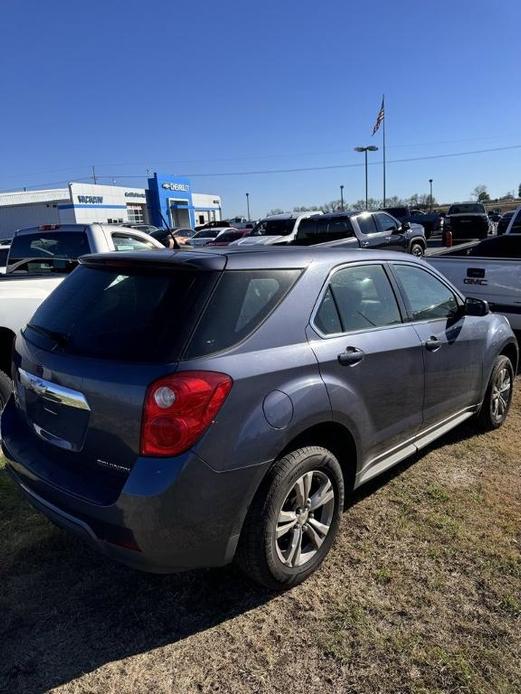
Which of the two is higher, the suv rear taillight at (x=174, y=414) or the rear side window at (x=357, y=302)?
the rear side window at (x=357, y=302)

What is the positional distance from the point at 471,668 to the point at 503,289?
5066 millimetres

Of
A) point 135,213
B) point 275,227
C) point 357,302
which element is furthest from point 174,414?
point 135,213

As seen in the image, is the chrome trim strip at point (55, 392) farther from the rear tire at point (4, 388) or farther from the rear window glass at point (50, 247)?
the rear window glass at point (50, 247)

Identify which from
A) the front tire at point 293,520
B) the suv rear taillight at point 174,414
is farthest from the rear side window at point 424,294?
the suv rear taillight at point 174,414

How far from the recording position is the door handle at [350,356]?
2838 millimetres

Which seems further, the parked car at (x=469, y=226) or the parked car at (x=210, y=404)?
the parked car at (x=469, y=226)

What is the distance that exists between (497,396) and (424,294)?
1.48m

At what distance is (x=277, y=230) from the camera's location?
50.5ft

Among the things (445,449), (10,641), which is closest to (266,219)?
(445,449)

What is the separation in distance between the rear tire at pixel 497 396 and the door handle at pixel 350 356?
2.06 m

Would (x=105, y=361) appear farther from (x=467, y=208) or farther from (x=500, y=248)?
(x=467, y=208)

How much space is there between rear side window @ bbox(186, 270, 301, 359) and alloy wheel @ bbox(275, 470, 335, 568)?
833 millimetres

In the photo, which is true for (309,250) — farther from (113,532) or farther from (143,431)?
(113,532)

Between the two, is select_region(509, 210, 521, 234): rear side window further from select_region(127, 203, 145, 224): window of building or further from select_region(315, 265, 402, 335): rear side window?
select_region(127, 203, 145, 224): window of building
